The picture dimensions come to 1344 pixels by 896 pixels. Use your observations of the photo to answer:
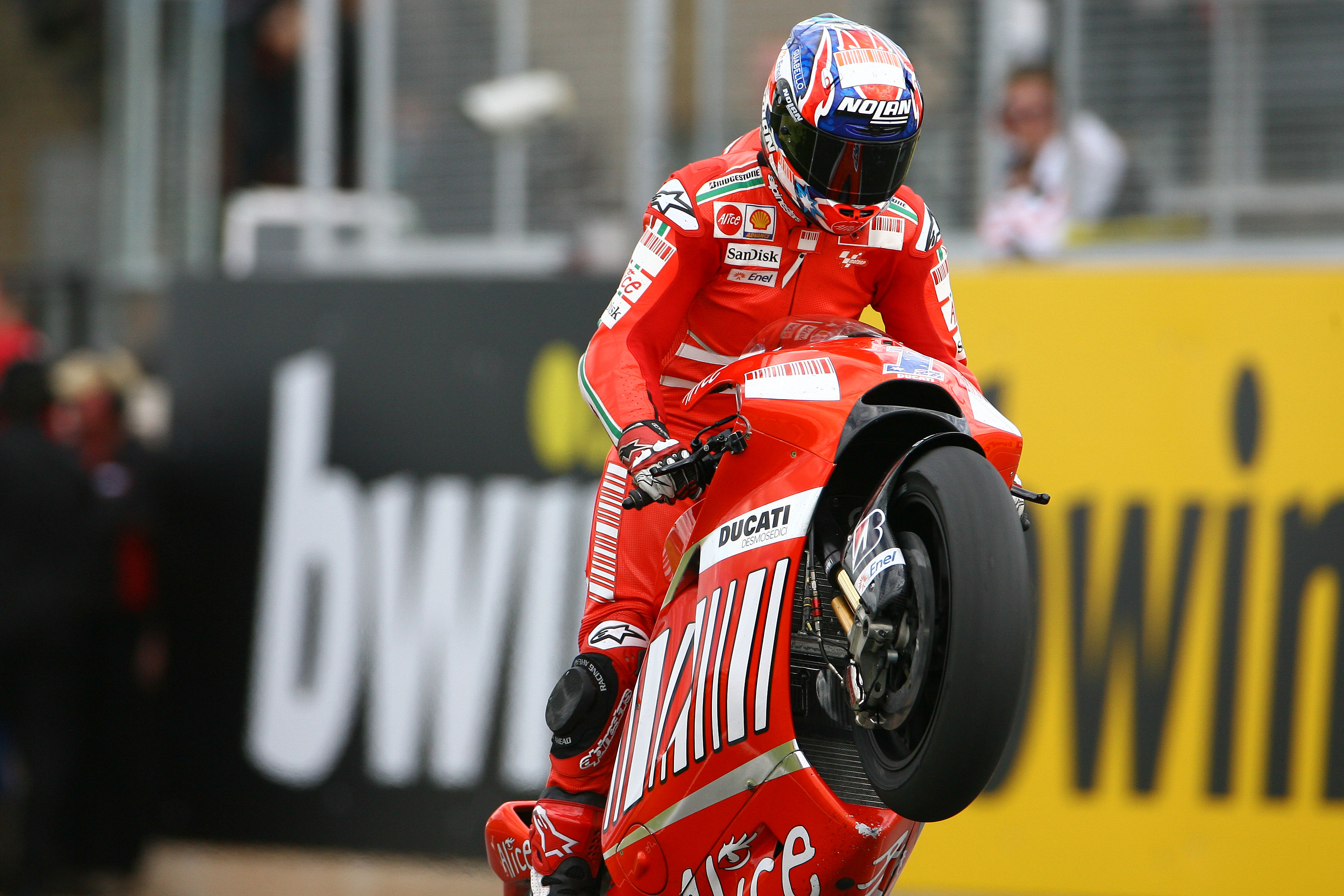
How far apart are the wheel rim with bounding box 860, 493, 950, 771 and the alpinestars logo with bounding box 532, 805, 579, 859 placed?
3.95 feet

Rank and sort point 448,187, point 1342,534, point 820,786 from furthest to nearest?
point 448,187 < point 1342,534 < point 820,786

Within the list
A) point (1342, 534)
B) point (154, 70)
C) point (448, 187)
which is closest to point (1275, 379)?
point (1342, 534)

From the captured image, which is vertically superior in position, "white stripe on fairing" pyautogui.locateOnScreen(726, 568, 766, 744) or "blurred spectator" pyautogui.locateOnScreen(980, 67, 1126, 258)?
"blurred spectator" pyautogui.locateOnScreen(980, 67, 1126, 258)

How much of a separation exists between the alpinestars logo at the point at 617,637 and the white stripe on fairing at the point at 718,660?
53 centimetres

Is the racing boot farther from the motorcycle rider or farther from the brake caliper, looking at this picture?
the brake caliper

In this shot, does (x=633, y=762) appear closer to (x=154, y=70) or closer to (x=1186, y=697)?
(x=1186, y=697)

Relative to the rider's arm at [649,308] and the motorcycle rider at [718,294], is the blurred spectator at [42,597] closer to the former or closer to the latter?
A: the motorcycle rider at [718,294]

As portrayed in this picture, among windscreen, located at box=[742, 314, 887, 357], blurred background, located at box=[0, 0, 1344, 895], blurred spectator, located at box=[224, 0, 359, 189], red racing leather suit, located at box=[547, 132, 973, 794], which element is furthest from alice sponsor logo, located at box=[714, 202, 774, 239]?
blurred spectator, located at box=[224, 0, 359, 189]

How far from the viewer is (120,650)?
768cm

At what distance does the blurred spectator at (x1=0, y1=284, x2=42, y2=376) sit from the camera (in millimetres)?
8438

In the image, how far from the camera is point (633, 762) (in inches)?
148

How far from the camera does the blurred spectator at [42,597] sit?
7.42 metres

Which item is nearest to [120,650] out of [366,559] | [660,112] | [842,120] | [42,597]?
[42,597]

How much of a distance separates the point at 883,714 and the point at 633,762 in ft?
2.78
